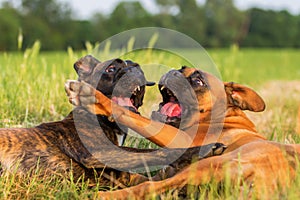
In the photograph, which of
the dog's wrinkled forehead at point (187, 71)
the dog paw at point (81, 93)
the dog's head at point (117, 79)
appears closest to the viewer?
the dog paw at point (81, 93)

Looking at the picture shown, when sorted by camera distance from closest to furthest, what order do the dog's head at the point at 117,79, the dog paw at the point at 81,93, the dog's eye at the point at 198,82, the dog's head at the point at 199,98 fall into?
the dog paw at the point at 81,93, the dog's head at the point at 117,79, the dog's head at the point at 199,98, the dog's eye at the point at 198,82

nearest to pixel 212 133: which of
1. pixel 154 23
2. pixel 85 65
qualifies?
pixel 85 65

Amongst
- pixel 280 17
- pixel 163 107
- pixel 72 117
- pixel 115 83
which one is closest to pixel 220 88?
pixel 163 107

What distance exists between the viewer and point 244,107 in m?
5.05

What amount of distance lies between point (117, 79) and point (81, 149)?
0.85 meters

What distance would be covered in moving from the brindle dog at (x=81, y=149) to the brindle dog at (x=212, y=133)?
241 millimetres

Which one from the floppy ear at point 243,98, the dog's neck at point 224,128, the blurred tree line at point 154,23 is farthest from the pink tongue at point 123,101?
the blurred tree line at point 154,23

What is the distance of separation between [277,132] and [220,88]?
1.25 meters

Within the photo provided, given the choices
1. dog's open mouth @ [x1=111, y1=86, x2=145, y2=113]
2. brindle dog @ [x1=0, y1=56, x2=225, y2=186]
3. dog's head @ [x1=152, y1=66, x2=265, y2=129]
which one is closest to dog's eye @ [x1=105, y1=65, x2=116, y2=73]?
brindle dog @ [x1=0, y1=56, x2=225, y2=186]

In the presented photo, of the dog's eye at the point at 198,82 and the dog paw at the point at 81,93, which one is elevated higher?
the dog's eye at the point at 198,82

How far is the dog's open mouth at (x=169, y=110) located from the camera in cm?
475

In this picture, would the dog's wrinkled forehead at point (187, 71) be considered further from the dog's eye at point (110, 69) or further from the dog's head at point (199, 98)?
the dog's eye at point (110, 69)

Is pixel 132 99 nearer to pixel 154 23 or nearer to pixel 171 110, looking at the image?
pixel 171 110

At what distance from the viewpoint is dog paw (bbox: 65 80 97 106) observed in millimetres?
4258
